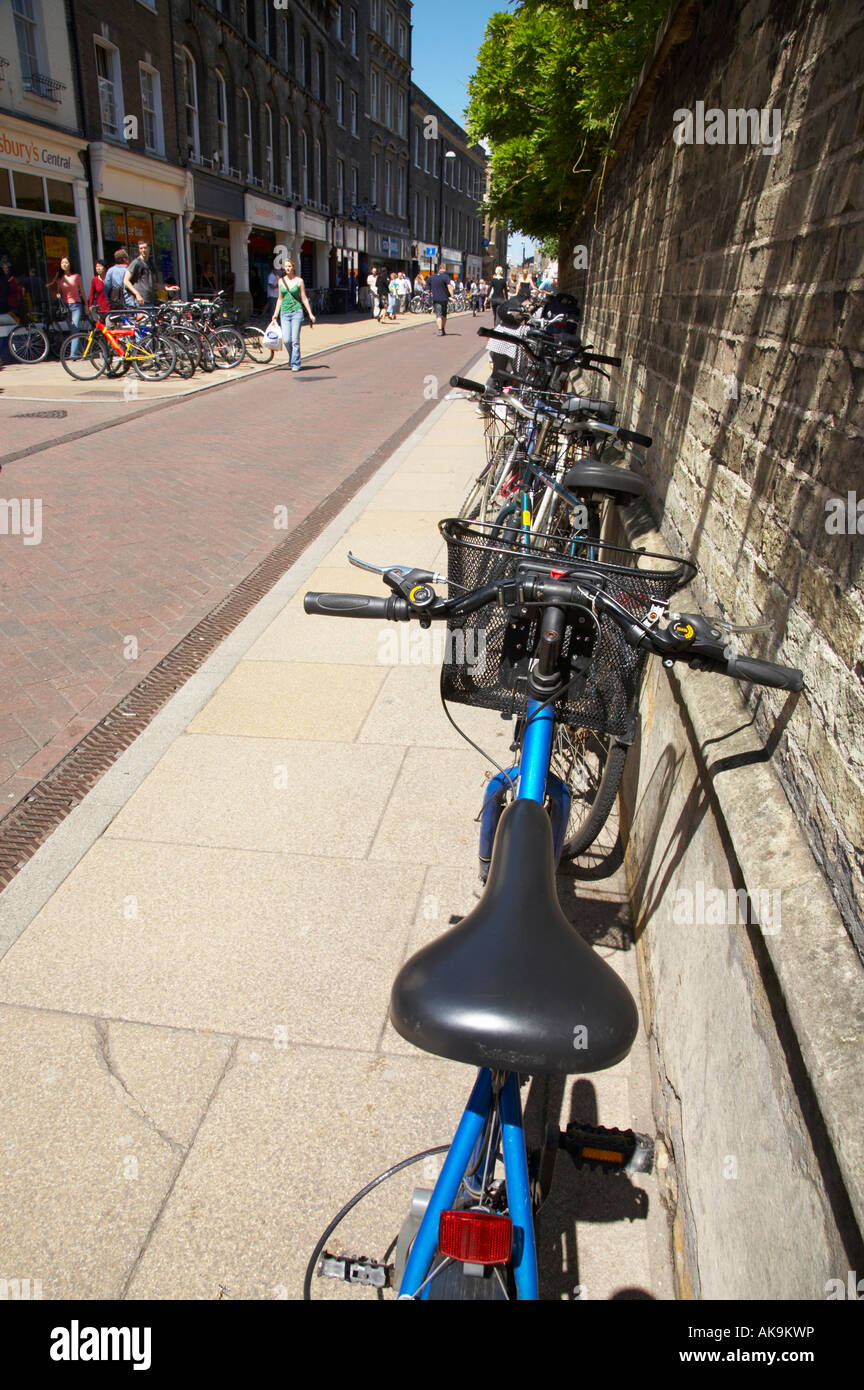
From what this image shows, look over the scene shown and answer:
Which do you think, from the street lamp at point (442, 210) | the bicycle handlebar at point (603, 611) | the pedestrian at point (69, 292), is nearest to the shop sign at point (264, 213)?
the pedestrian at point (69, 292)

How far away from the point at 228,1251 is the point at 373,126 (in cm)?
5782

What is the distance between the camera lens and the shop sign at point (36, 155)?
18.2 m

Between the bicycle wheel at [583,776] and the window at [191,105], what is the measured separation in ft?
96.8

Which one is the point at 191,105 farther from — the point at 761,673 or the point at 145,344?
the point at 761,673

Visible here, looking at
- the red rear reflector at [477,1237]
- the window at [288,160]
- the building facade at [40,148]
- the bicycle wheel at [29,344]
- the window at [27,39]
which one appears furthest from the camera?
the window at [288,160]

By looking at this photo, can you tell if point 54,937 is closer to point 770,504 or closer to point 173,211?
point 770,504

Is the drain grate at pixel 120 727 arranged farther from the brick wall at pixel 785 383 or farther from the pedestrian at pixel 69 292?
the pedestrian at pixel 69 292

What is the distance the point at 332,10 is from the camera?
133ft

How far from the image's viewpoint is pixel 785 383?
252cm

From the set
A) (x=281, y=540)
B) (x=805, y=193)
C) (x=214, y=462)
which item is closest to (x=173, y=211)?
(x=214, y=462)

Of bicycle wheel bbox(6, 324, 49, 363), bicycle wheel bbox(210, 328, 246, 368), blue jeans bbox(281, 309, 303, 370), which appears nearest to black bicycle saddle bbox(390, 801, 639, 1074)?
blue jeans bbox(281, 309, 303, 370)

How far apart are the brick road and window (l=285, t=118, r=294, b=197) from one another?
2621 centimetres

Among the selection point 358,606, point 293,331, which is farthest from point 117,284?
point 358,606

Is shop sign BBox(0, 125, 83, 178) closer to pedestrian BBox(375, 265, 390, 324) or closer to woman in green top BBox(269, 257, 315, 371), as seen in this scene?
woman in green top BBox(269, 257, 315, 371)
